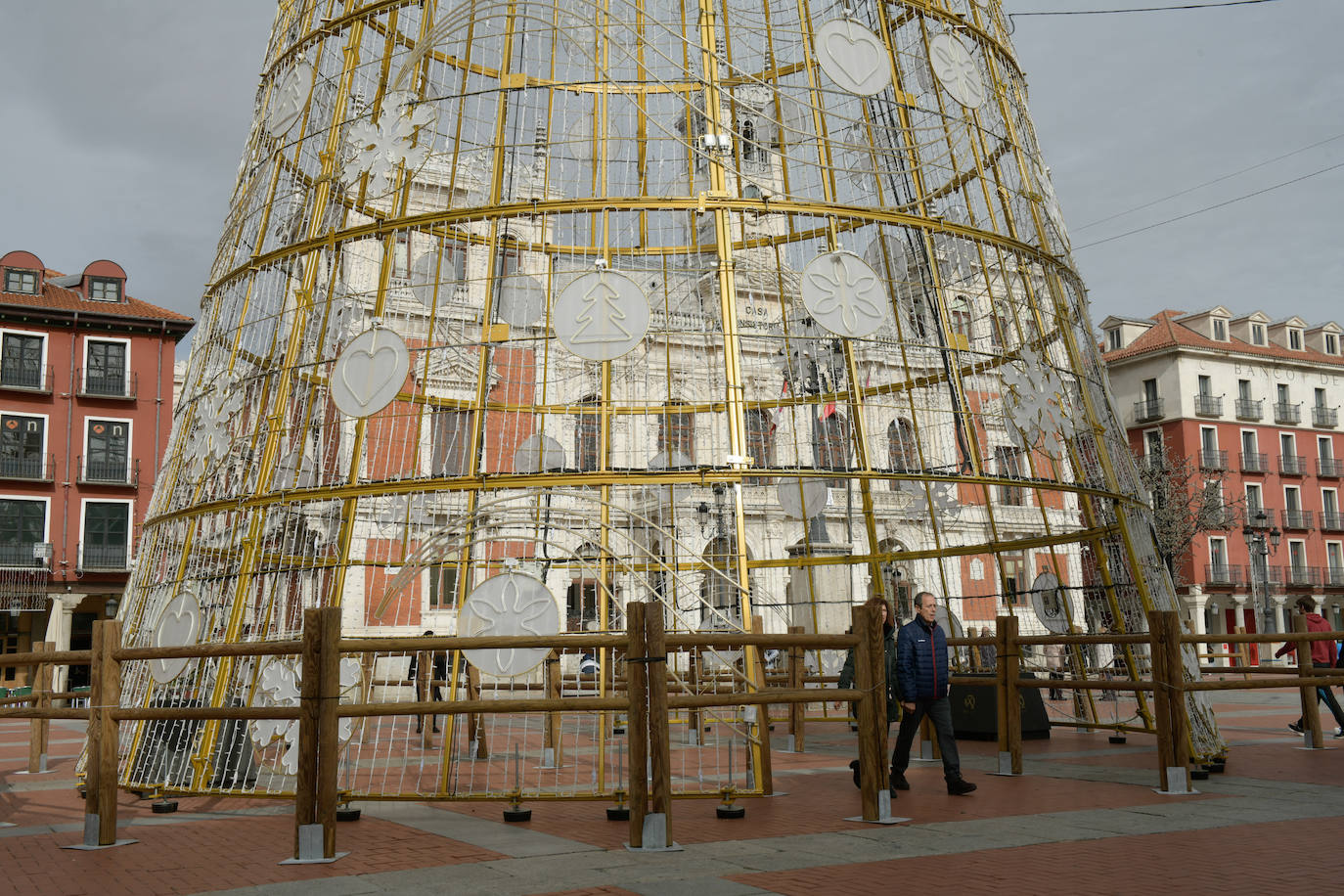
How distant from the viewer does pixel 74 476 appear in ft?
132

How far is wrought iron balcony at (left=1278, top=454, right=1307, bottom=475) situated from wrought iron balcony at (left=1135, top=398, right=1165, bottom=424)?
7.44 m

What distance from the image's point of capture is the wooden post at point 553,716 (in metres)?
11.2

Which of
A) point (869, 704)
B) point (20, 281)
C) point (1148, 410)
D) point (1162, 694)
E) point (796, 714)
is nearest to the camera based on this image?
point (869, 704)

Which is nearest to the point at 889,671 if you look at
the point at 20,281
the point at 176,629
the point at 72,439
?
the point at 176,629

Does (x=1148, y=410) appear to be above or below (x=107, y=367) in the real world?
above

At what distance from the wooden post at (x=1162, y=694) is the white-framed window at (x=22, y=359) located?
40.6 meters

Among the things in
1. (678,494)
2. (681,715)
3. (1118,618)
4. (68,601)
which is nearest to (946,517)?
(678,494)

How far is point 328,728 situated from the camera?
22.6 feet

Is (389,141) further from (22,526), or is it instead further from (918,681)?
(22,526)

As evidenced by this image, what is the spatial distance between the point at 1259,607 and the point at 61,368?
52431 mm

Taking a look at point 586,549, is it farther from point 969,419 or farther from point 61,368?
point 61,368

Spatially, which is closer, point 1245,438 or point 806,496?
point 806,496

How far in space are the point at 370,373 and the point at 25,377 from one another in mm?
36511

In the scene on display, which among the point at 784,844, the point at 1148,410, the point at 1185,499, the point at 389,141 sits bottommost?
the point at 784,844
